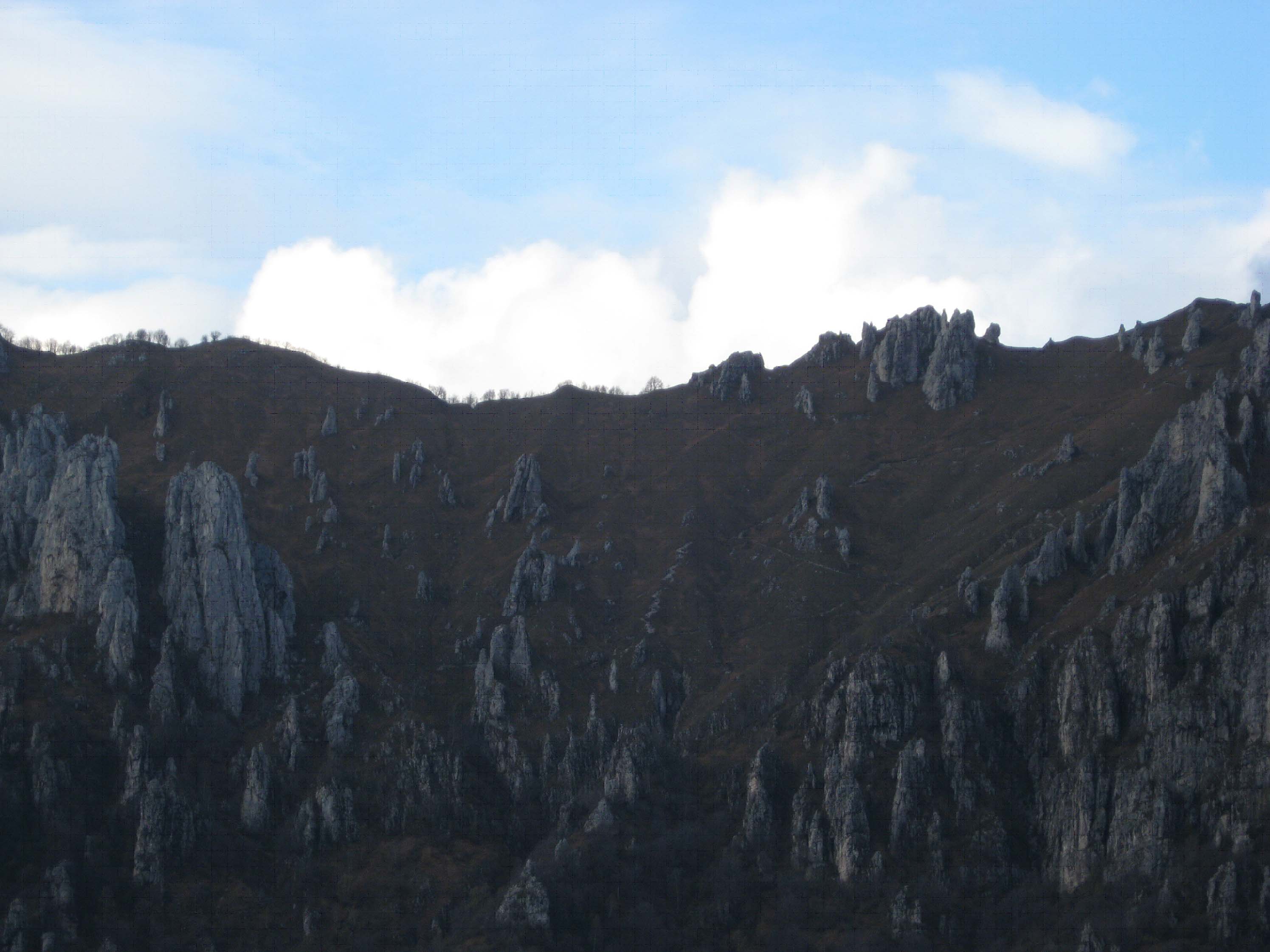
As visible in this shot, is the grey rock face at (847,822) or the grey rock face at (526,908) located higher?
the grey rock face at (847,822)

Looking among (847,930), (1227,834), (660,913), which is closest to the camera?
(1227,834)

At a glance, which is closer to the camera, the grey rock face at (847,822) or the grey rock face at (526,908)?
the grey rock face at (526,908)

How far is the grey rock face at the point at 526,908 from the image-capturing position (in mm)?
186875

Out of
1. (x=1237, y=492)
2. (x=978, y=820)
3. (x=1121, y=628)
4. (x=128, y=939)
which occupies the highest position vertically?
(x=1237, y=492)

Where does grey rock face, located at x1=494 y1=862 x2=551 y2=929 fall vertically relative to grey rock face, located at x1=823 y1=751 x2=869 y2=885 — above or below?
below

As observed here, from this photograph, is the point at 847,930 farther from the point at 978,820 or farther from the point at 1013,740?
the point at 1013,740

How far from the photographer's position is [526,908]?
188 meters

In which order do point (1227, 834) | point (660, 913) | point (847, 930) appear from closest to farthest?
point (1227, 834)
point (847, 930)
point (660, 913)

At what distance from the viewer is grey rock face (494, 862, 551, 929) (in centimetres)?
18688

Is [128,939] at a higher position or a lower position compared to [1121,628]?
lower

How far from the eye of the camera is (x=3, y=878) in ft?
650

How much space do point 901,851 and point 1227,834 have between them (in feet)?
126

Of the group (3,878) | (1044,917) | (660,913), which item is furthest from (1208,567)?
(3,878)

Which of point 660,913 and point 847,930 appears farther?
point 660,913
